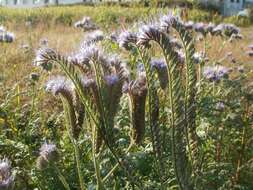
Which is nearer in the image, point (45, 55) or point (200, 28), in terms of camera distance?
point (45, 55)

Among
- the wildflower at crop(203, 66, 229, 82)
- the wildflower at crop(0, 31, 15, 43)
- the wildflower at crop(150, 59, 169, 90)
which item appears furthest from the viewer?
the wildflower at crop(0, 31, 15, 43)

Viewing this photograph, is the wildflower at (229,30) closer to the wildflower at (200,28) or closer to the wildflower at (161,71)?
the wildflower at (200,28)

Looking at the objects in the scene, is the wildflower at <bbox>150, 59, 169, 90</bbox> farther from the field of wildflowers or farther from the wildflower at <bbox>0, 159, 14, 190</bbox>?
the wildflower at <bbox>0, 159, 14, 190</bbox>

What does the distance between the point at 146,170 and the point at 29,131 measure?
945mm

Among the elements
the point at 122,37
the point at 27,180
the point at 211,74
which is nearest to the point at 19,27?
the point at 211,74

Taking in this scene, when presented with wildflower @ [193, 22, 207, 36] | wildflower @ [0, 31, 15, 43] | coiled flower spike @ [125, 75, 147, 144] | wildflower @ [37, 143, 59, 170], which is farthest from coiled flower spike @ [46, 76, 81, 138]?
wildflower @ [193, 22, 207, 36]

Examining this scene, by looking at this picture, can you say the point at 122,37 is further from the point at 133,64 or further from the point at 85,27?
the point at 85,27

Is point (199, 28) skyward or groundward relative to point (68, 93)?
groundward

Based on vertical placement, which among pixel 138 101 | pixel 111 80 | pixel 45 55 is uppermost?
pixel 45 55

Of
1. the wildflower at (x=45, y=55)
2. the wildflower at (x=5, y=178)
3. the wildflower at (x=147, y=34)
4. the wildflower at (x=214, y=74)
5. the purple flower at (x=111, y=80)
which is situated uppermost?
the wildflower at (x=147, y=34)

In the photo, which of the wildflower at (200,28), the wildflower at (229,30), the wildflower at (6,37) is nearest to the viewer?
the wildflower at (6,37)

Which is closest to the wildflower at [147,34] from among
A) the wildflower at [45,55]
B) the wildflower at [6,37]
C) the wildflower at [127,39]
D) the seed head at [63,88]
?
the wildflower at [127,39]

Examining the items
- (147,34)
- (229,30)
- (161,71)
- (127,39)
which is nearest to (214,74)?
(229,30)

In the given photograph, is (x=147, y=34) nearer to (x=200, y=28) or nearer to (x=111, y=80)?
(x=111, y=80)
